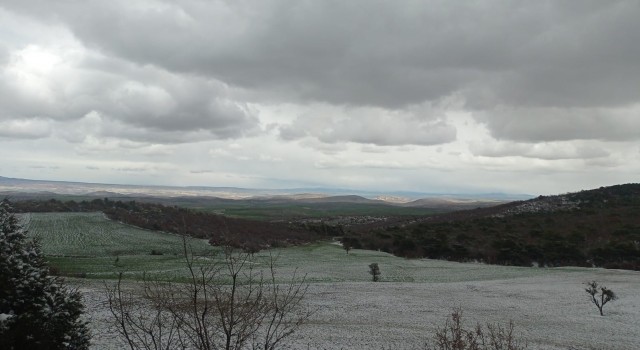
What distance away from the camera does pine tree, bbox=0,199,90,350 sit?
8.32m

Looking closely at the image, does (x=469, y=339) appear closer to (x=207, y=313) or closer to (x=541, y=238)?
(x=207, y=313)

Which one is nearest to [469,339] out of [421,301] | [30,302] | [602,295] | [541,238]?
[30,302]

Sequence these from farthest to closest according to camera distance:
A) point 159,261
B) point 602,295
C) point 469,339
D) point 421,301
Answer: point 159,261
point 421,301
point 602,295
point 469,339

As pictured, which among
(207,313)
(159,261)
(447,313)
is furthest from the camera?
(159,261)

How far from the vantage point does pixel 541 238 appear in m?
65.5

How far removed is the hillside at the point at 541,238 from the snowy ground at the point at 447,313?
1994 cm

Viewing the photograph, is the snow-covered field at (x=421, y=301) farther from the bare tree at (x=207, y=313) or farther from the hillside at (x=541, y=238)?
the hillside at (x=541, y=238)

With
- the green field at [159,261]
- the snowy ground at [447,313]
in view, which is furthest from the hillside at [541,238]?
the snowy ground at [447,313]

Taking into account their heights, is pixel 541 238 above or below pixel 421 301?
above

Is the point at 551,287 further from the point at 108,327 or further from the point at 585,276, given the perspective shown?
the point at 108,327

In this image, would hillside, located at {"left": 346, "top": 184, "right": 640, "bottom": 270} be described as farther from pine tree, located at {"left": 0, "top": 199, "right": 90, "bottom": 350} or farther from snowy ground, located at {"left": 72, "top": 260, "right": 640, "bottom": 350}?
pine tree, located at {"left": 0, "top": 199, "right": 90, "bottom": 350}

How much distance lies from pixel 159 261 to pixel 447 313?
101 feet

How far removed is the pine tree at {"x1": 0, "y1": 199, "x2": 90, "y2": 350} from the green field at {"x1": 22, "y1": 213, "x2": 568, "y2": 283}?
16528 mm

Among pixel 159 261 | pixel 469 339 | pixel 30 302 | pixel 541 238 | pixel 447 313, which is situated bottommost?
pixel 159 261
